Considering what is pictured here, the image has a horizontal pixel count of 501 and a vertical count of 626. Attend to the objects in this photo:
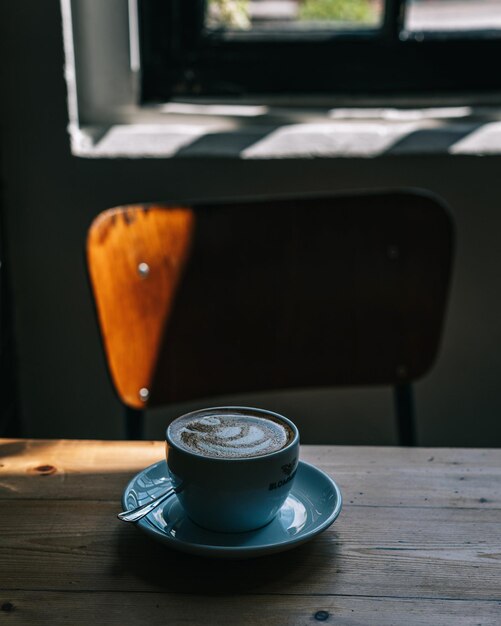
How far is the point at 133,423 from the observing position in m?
1.02

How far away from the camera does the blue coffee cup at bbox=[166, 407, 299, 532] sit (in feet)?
1.68

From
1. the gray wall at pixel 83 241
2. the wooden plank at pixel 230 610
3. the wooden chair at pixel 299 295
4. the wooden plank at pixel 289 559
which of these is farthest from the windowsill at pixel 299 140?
the wooden plank at pixel 230 610

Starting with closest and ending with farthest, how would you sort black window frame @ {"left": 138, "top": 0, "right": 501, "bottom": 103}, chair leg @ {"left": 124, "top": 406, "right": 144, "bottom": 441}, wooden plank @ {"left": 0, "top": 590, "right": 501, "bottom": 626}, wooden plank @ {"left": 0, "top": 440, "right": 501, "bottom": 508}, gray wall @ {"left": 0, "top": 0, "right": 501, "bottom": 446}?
wooden plank @ {"left": 0, "top": 590, "right": 501, "bottom": 626}, wooden plank @ {"left": 0, "top": 440, "right": 501, "bottom": 508}, chair leg @ {"left": 124, "top": 406, "right": 144, "bottom": 441}, gray wall @ {"left": 0, "top": 0, "right": 501, "bottom": 446}, black window frame @ {"left": 138, "top": 0, "right": 501, "bottom": 103}

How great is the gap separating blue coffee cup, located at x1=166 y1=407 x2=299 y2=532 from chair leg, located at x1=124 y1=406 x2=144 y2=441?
18.9 inches

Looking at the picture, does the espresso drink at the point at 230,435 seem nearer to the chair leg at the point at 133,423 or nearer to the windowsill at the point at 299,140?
the chair leg at the point at 133,423

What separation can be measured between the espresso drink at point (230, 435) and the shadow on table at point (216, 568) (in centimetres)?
7

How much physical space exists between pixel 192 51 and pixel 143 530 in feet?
3.78

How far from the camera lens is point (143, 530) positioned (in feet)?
1.75

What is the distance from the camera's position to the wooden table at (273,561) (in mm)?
477

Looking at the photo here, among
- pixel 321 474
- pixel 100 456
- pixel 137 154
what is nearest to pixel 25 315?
pixel 137 154

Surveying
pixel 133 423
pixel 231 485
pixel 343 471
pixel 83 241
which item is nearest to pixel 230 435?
pixel 231 485

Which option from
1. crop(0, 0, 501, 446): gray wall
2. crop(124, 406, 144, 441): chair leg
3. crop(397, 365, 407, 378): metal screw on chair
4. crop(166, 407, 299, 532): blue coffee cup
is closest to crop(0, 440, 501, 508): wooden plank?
crop(166, 407, 299, 532): blue coffee cup

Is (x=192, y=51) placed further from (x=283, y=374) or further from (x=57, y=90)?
(x=283, y=374)

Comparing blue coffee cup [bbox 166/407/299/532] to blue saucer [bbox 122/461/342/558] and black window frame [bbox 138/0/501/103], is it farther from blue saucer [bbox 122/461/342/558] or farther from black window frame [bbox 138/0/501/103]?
black window frame [bbox 138/0/501/103]
